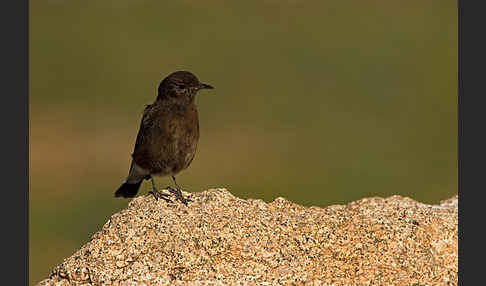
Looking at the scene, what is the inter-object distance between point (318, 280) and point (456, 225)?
207 centimetres

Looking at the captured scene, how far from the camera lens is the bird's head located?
8195 millimetres

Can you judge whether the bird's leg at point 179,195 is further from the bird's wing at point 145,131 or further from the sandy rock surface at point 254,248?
the bird's wing at point 145,131

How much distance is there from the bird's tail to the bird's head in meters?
1.33

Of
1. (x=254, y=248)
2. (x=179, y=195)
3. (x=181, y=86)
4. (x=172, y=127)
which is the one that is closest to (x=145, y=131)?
(x=172, y=127)

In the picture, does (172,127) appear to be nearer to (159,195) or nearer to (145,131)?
(145,131)

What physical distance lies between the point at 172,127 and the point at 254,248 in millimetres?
1968

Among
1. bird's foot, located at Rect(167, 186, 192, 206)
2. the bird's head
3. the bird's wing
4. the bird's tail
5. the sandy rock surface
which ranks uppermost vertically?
the bird's head

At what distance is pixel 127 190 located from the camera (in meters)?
9.02

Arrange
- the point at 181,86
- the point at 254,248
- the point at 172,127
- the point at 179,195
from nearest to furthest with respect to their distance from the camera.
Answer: the point at 254,248 < the point at 179,195 < the point at 172,127 < the point at 181,86

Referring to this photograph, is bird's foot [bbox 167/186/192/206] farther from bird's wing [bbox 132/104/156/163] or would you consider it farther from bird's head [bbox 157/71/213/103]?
bird's head [bbox 157/71/213/103]

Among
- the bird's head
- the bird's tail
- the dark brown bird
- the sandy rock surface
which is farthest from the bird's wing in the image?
the sandy rock surface

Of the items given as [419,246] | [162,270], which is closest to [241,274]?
[162,270]

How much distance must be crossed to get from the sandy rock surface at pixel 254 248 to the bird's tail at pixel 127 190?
4.35ft

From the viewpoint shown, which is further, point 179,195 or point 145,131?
point 145,131
